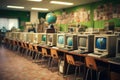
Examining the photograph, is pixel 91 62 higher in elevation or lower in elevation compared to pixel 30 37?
lower

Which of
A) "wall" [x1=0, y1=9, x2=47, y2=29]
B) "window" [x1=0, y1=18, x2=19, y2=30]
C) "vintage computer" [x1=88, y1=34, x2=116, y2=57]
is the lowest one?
"vintage computer" [x1=88, y1=34, x2=116, y2=57]

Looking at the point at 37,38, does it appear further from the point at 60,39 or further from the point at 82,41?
the point at 82,41

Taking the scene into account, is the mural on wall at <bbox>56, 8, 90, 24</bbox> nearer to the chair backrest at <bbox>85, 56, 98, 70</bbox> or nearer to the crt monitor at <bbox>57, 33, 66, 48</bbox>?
the crt monitor at <bbox>57, 33, 66, 48</bbox>

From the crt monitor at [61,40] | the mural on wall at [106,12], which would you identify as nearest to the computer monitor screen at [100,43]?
the crt monitor at [61,40]

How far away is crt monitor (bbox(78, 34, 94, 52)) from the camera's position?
184 inches

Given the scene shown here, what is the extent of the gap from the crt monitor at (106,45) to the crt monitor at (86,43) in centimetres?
43

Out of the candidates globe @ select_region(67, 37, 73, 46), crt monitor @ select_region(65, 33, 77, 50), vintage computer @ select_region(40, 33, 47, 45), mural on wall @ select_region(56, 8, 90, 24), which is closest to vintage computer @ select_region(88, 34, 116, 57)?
crt monitor @ select_region(65, 33, 77, 50)

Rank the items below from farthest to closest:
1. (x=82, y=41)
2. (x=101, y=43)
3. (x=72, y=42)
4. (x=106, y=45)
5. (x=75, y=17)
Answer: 1. (x=75, y=17)
2. (x=72, y=42)
3. (x=82, y=41)
4. (x=101, y=43)
5. (x=106, y=45)

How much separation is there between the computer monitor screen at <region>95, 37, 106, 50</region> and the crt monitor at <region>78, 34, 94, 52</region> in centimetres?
35

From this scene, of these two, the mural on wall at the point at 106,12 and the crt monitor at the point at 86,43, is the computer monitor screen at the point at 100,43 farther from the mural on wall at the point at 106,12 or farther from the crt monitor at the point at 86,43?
the mural on wall at the point at 106,12

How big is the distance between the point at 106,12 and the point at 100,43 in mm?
5780

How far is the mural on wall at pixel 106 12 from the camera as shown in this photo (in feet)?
29.5

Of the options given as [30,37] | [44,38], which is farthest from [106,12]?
[30,37]

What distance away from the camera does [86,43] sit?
475 centimetres
